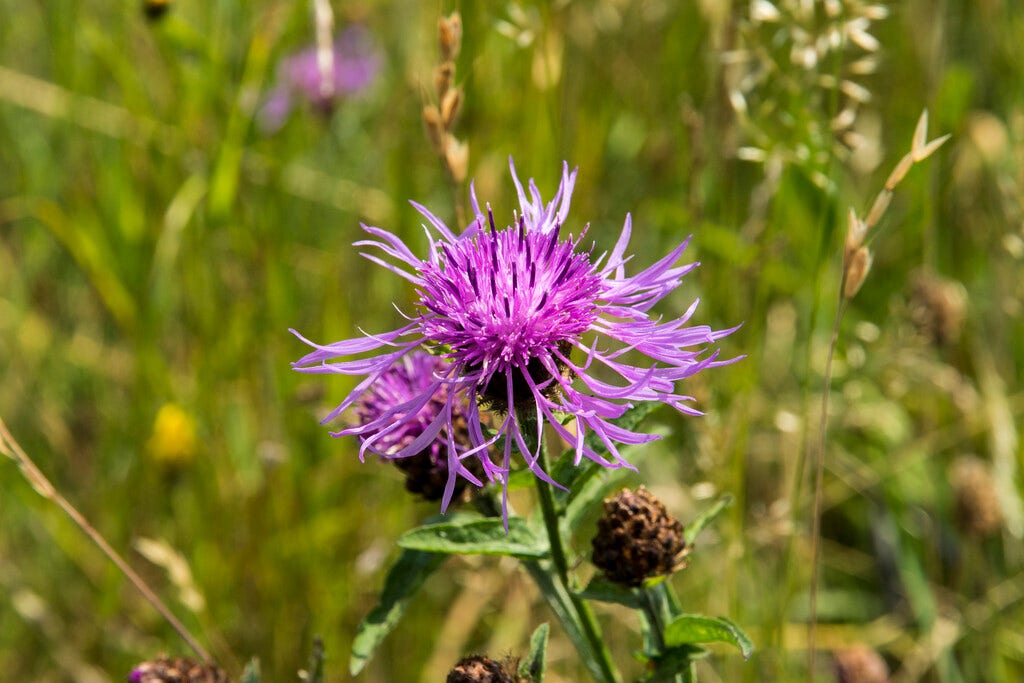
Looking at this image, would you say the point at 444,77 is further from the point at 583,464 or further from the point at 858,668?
the point at 858,668

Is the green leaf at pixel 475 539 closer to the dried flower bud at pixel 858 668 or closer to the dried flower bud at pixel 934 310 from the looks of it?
the dried flower bud at pixel 858 668

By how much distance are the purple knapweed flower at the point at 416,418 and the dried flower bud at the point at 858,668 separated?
3.52 ft

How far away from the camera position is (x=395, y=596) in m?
1.36

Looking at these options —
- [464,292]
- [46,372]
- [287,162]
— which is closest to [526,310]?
[464,292]

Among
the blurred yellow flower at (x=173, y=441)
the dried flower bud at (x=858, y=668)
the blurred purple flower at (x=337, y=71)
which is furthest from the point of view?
the blurred purple flower at (x=337, y=71)

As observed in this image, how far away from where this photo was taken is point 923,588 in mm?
2311

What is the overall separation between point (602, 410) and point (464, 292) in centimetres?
24

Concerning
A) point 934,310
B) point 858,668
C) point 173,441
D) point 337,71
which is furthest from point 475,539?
point 337,71

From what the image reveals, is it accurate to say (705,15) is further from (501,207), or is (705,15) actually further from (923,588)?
(923,588)

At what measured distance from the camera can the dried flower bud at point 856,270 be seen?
142 cm

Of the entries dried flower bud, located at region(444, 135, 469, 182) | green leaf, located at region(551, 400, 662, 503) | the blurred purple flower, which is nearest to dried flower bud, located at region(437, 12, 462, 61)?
dried flower bud, located at region(444, 135, 469, 182)

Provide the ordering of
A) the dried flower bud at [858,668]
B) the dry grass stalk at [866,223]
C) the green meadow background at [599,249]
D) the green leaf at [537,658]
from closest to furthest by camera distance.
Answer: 1. the green leaf at [537,658]
2. the dry grass stalk at [866,223]
3. the dried flower bud at [858,668]
4. the green meadow background at [599,249]

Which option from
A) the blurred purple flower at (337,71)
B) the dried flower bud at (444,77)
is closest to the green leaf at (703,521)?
the dried flower bud at (444,77)

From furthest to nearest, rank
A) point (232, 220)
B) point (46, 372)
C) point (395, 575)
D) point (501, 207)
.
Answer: point (46, 372)
point (501, 207)
point (232, 220)
point (395, 575)
